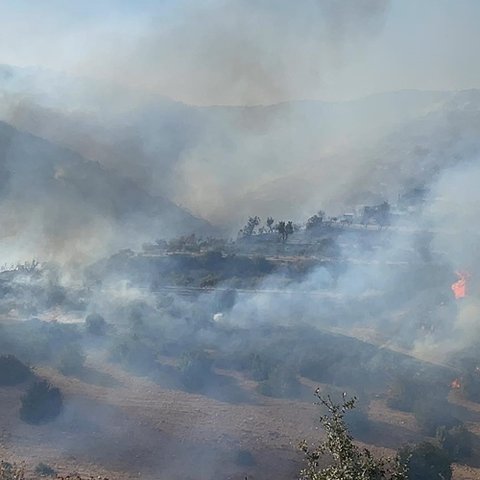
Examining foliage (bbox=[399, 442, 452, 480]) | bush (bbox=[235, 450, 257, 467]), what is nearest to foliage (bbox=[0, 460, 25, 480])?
bush (bbox=[235, 450, 257, 467])

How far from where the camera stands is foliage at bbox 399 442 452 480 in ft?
68.0

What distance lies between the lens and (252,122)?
5723 inches

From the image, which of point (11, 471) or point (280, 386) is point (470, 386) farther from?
point (11, 471)

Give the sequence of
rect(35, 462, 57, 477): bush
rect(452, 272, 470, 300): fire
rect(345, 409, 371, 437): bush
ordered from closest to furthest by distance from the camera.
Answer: rect(35, 462, 57, 477): bush → rect(345, 409, 371, 437): bush → rect(452, 272, 470, 300): fire

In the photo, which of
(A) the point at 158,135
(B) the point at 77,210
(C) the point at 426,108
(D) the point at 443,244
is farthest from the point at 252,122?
(D) the point at 443,244

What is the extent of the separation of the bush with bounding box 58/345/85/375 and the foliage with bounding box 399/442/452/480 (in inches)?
665

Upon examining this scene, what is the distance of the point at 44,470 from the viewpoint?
65.0 ft

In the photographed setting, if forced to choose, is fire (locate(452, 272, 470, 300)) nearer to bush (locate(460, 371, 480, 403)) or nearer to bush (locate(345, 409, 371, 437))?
bush (locate(460, 371, 480, 403))

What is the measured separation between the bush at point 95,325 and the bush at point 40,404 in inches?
385

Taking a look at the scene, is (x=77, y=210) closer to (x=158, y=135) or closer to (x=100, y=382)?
(x=158, y=135)

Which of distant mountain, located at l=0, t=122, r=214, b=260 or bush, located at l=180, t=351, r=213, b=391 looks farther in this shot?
distant mountain, located at l=0, t=122, r=214, b=260

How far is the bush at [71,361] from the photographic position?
95.9 feet

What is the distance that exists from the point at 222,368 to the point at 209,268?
20.4 meters

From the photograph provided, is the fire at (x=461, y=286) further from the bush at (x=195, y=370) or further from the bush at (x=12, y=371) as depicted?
the bush at (x=12, y=371)
